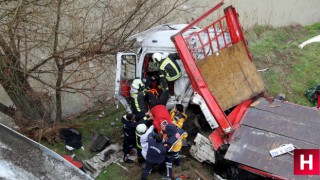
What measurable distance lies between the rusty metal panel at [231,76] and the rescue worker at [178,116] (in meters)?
0.57

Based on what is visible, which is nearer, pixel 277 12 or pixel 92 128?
pixel 92 128

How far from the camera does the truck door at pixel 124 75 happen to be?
6660 mm

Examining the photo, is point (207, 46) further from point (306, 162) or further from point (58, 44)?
point (58, 44)

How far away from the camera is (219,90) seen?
6.39m

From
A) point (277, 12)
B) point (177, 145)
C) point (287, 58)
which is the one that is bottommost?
point (287, 58)

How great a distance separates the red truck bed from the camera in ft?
17.7

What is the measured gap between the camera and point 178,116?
6359mm

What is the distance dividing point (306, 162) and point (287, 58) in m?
4.45

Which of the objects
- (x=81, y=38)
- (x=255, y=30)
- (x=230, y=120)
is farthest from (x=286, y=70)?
(x=81, y=38)

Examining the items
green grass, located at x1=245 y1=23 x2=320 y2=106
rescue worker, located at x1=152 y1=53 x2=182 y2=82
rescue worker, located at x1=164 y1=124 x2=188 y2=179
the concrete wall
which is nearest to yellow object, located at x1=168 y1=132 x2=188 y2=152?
rescue worker, located at x1=164 y1=124 x2=188 y2=179

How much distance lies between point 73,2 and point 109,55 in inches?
45.9

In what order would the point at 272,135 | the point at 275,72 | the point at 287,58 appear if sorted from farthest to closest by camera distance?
1. the point at 287,58
2. the point at 275,72
3. the point at 272,135

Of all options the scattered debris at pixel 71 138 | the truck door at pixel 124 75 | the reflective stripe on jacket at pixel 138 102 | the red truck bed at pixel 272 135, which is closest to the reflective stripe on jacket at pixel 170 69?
the reflective stripe on jacket at pixel 138 102

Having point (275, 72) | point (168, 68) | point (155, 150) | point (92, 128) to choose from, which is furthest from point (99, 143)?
point (275, 72)
